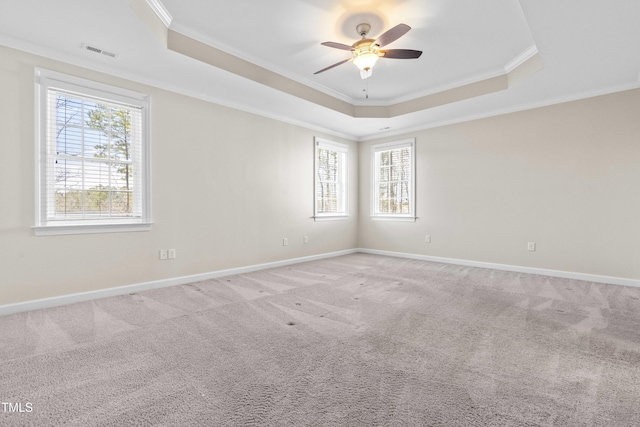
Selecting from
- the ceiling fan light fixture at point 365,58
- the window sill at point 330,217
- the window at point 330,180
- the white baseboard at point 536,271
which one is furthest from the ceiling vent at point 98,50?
the white baseboard at point 536,271

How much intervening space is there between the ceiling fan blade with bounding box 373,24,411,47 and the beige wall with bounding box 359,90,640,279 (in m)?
3.07

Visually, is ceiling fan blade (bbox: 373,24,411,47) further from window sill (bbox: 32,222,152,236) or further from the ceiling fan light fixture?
window sill (bbox: 32,222,152,236)

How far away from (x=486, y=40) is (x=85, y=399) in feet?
14.8

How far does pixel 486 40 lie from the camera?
334 centimetres

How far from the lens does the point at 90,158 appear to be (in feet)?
10.9

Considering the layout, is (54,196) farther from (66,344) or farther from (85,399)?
(85,399)

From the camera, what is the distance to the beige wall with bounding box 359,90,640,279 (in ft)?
13.0

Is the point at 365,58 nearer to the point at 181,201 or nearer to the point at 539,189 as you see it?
the point at 181,201

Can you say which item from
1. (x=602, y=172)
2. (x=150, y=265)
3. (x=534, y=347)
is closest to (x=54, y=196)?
(x=150, y=265)

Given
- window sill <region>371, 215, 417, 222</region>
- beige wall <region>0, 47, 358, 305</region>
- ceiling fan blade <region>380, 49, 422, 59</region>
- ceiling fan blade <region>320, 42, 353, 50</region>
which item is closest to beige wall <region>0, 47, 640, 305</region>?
beige wall <region>0, 47, 358, 305</region>

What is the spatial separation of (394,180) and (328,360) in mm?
4867

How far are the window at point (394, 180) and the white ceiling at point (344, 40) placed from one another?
1.59 metres

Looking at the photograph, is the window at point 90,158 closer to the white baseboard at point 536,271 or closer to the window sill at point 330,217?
the window sill at point 330,217

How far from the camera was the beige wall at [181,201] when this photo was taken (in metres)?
2.88
